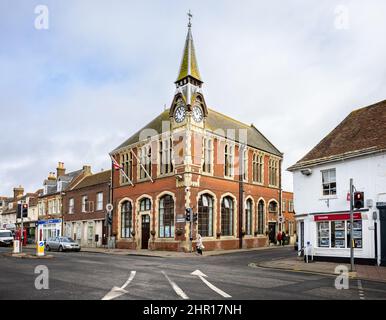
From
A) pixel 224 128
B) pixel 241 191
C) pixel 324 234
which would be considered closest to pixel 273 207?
pixel 241 191

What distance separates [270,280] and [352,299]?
12.6ft

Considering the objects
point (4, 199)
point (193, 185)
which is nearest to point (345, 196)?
point (193, 185)

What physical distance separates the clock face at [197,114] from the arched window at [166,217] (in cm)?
687

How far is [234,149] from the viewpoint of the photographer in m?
37.1

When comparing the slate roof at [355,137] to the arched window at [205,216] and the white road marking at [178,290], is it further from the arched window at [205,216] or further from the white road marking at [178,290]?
the white road marking at [178,290]

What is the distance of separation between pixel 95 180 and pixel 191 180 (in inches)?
745

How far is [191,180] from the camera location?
104ft

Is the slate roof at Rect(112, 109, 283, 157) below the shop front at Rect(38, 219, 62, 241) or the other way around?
the other way around

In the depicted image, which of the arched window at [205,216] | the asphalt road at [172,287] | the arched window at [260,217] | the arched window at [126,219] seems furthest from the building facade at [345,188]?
the arched window at [126,219]

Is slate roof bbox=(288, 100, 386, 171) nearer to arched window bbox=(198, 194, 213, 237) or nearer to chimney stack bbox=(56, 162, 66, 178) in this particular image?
arched window bbox=(198, 194, 213, 237)

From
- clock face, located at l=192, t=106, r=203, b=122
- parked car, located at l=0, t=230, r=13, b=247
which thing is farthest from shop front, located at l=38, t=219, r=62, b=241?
clock face, located at l=192, t=106, r=203, b=122

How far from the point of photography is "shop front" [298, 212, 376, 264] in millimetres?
20891

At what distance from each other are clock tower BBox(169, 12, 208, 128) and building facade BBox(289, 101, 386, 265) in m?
10.2

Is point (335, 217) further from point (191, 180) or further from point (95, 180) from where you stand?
point (95, 180)
